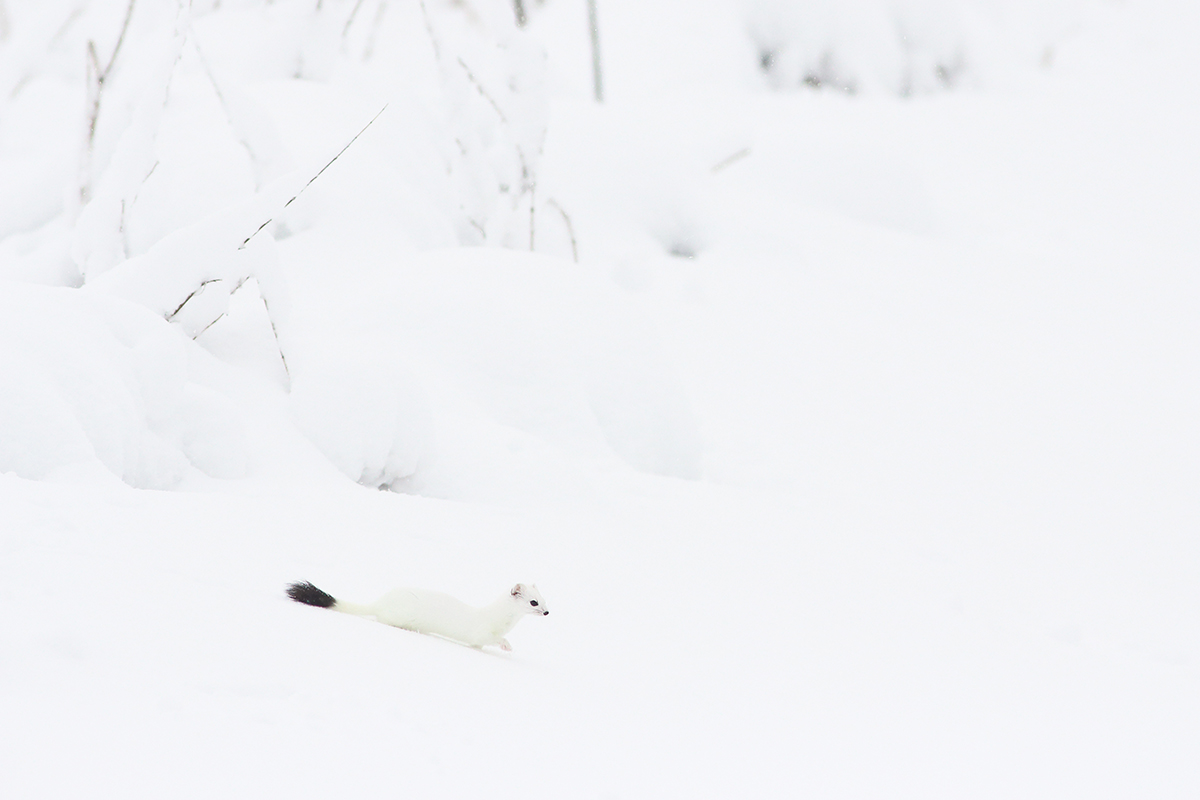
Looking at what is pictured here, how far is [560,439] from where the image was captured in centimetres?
204

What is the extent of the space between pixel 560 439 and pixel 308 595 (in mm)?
1098

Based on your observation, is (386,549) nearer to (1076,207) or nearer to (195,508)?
(195,508)

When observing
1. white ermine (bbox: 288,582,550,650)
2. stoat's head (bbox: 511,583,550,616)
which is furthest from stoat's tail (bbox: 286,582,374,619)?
stoat's head (bbox: 511,583,550,616)

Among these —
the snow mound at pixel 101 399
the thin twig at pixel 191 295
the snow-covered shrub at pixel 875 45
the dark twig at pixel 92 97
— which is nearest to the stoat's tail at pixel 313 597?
the snow mound at pixel 101 399

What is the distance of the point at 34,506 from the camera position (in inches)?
37.2

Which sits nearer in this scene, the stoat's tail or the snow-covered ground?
the snow-covered ground

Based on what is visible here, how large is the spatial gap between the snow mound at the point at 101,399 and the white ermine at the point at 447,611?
0.39 metres

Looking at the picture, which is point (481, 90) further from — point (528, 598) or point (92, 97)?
point (528, 598)

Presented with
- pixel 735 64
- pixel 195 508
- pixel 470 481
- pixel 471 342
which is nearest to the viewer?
pixel 195 508

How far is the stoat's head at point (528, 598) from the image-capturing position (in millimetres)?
1071

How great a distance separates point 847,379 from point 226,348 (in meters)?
1.79

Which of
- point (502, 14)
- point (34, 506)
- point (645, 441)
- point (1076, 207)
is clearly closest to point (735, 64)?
point (1076, 207)

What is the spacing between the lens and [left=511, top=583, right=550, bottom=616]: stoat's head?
1071mm

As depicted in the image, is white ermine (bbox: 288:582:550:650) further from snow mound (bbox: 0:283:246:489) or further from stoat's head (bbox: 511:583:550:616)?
snow mound (bbox: 0:283:246:489)
